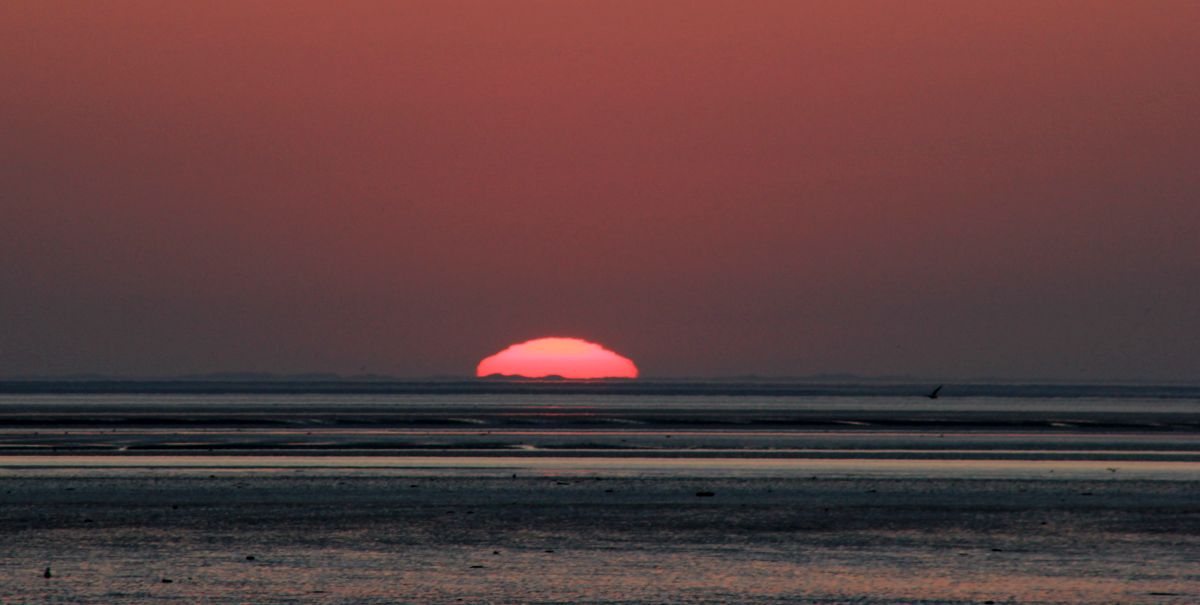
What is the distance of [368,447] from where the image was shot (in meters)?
42.7

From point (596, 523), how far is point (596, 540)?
2.16m

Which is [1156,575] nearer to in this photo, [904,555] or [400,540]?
[904,555]

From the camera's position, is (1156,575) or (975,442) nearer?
(1156,575)

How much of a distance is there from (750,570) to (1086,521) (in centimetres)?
777

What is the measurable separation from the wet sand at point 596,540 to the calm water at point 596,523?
0.07 meters

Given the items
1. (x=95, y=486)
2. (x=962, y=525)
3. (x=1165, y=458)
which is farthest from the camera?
(x=1165, y=458)

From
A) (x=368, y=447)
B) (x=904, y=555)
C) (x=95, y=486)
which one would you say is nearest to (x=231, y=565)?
(x=904, y=555)

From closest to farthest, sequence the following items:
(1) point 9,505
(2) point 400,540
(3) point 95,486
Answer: (2) point 400,540 < (1) point 9,505 < (3) point 95,486

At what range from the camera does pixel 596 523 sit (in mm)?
22078

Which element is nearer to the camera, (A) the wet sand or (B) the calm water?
(A) the wet sand

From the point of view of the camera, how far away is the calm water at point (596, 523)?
15695 mm

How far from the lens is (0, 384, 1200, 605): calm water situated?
51.5 feet

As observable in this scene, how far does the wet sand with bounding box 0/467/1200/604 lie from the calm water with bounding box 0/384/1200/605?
65 millimetres

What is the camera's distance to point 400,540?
782 inches
